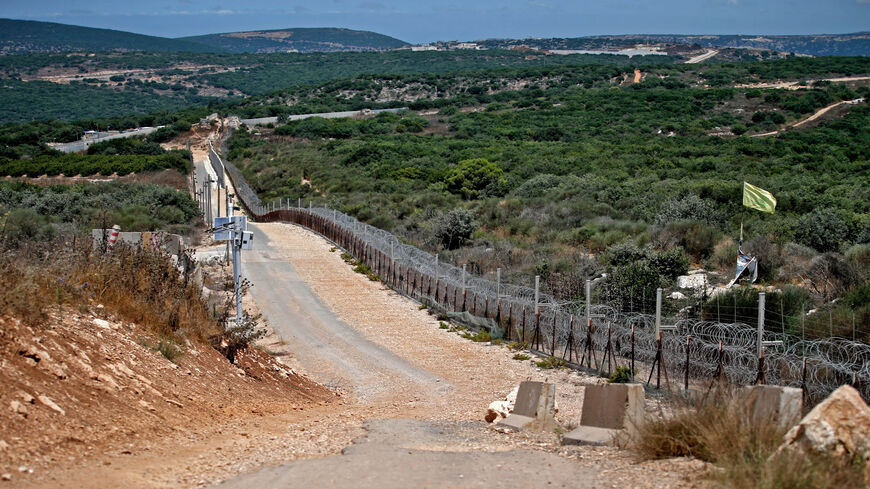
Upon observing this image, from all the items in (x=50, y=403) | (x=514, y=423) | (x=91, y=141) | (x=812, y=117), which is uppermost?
(x=812, y=117)

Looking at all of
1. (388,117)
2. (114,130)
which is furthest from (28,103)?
(388,117)

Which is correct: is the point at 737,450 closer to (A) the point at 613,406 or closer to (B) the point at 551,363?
(A) the point at 613,406

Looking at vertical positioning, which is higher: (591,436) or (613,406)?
(613,406)

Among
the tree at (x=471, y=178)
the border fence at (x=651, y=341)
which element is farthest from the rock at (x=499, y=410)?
the tree at (x=471, y=178)

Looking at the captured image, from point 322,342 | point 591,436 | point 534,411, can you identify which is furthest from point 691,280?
point 591,436

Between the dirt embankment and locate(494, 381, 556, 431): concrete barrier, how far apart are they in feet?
9.69

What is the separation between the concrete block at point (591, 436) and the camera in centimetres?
794

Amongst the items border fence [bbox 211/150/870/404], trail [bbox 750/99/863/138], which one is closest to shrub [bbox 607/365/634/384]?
border fence [bbox 211/150/870/404]

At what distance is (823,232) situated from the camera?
81.3ft

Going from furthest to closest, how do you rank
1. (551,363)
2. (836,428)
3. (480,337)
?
(480,337) → (551,363) → (836,428)

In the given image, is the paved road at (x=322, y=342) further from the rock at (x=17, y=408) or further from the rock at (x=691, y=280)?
the rock at (x=691, y=280)

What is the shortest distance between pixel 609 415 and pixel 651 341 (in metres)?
4.93

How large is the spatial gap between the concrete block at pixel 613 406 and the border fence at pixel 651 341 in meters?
3.16

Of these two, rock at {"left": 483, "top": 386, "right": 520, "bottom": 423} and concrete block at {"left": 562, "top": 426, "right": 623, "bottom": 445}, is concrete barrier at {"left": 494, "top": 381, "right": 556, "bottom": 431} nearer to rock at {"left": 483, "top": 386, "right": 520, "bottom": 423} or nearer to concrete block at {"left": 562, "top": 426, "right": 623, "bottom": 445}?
rock at {"left": 483, "top": 386, "right": 520, "bottom": 423}
